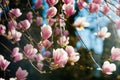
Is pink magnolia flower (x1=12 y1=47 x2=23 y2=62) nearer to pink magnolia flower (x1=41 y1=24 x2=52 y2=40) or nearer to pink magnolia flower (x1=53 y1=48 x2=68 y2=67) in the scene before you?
pink magnolia flower (x1=41 y1=24 x2=52 y2=40)

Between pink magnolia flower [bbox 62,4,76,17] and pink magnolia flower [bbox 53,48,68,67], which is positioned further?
pink magnolia flower [bbox 62,4,76,17]

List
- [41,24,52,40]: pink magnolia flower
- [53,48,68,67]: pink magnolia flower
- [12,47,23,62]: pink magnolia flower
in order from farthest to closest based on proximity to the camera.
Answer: [12,47,23,62]: pink magnolia flower
[41,24,52,40]: pink magnolia flower
[53,48,68,67]: pink magnolia flower

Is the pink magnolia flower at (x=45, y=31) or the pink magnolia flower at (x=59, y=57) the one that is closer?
the pink magnolia flower at (x=59, y=57)

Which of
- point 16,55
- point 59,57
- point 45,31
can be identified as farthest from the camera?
point 16,55

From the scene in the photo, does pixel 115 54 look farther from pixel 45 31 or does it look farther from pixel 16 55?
pixel 16 55

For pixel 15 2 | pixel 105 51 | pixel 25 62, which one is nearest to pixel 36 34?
pixel 25 62

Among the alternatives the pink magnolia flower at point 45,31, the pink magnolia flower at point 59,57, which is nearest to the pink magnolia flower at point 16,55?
the pink magnolia flower at point 45,31

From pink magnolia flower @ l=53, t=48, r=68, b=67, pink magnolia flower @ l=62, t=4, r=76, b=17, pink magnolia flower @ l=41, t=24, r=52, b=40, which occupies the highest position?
pink magnolia flower @ l=62, t=4, r=76, b=17

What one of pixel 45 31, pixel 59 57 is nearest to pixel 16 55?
pixel 45 31

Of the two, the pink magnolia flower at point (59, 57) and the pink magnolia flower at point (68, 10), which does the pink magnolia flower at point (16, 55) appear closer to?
the pink magnolia flower at point (68, 10)

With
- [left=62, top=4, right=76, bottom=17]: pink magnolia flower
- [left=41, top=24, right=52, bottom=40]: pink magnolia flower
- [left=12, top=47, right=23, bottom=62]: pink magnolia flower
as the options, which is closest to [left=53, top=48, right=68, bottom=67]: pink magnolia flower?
[left=41, top=24, right=52, bottom=40]: pink magnolia flower

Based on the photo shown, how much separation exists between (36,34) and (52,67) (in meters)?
4.87

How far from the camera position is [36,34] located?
7.36 m

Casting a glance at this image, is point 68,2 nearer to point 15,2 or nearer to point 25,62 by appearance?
point 15,2
